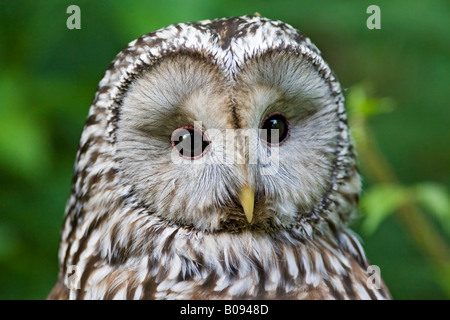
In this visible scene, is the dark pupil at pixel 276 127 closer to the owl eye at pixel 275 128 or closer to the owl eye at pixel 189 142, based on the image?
the owl eye at pixel 275 128

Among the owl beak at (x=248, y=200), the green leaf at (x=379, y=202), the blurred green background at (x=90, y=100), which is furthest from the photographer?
the blurred green background at (x=90, y=100)

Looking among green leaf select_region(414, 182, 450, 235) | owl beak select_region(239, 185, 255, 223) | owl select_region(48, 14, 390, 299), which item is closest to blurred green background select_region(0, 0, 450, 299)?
green leaf select_region(414, 182, 450, 235)

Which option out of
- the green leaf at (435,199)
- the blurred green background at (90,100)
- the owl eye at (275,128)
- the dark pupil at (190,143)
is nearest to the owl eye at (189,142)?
the dark pupil at (190,143)

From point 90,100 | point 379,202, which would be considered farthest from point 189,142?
point 90,100

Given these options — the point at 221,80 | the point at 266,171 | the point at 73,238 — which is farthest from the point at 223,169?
the point at 73,238

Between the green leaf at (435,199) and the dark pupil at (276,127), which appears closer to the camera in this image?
the dark pupil at (276,127)

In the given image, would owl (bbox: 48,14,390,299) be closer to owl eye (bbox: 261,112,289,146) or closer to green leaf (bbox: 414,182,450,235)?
owl eye (bbox: 261,112,289,146)

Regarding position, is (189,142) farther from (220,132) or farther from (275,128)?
(275,128)
